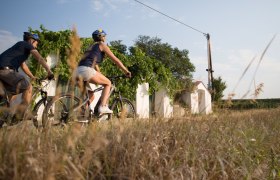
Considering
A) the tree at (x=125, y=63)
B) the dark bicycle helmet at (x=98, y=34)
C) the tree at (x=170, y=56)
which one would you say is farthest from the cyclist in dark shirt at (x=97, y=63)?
the tree at (x=170, y=56)

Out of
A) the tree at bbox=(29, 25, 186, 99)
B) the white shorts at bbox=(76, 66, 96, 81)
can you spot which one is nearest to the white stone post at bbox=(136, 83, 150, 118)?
the tree at bbox=(29, 25, 186, 99)

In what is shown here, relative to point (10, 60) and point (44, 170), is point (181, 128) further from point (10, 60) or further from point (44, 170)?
point (10, 60)

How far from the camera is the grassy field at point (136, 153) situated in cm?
156

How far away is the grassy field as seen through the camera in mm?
1561

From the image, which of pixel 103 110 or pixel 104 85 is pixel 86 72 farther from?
pixel 103 110

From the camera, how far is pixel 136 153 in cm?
207

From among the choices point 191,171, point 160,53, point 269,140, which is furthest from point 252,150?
point 160,53

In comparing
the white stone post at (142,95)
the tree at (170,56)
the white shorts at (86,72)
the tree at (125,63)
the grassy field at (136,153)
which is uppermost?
the tree at (170,56)

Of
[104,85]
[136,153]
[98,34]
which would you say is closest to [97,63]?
[104,85]

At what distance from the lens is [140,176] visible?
Answer: 2004mm

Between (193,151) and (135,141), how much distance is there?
58cm

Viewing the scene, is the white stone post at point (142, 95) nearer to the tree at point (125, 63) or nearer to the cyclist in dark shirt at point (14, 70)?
the tree at point (125, 63)

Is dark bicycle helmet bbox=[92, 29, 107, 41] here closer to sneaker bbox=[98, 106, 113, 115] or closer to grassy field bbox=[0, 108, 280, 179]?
sneaker bbox=[98, 106, 113, 115]

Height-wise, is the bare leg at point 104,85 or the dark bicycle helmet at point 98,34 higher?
the dark bicycle helmet at point 98,34
